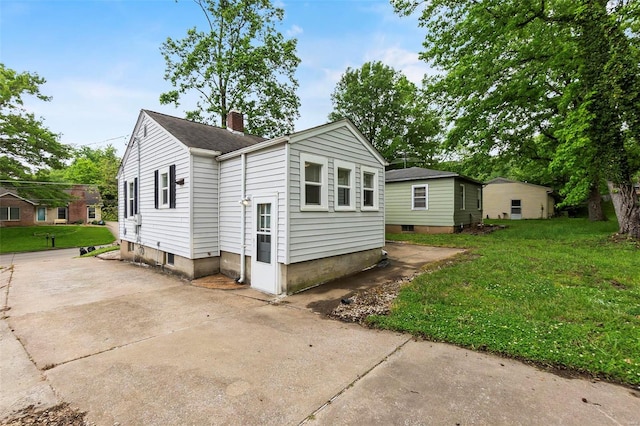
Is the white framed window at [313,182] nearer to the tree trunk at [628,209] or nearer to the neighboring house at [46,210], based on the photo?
the tree trunk at [628,209]

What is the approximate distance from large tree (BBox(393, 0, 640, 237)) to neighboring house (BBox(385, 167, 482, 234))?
2.20 metres

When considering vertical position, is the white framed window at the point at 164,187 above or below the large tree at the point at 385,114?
below

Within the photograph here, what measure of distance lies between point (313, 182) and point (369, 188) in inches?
94.6

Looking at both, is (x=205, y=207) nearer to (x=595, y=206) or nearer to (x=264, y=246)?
(x=264, y=246)

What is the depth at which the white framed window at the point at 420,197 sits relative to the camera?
51.5 ft

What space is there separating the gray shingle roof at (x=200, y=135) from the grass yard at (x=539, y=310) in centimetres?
679

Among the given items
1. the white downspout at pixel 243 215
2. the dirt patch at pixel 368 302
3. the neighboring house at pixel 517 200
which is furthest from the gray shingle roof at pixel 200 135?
the neighboring house at pixel 517 200

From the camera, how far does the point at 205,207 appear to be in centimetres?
793

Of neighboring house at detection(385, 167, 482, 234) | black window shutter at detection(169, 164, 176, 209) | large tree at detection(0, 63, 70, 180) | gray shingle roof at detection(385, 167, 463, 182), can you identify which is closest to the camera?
black window shutter at detection(169, 164, 176, 209)

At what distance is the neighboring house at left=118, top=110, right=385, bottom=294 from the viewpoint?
6.27m

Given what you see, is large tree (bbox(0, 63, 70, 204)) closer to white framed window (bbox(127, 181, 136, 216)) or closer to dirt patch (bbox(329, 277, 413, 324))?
white framed window (bbox(127, 181, 136, 216))

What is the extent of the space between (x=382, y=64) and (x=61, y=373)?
34.0m

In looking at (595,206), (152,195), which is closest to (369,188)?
(152,195)

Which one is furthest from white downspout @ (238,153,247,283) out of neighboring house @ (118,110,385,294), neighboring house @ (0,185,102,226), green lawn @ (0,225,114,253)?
neighboring house @ (0,185,102,226)
